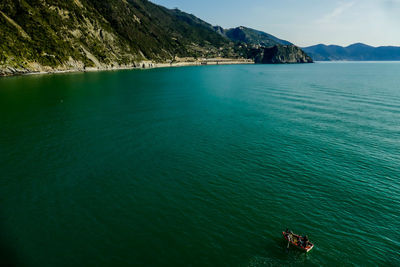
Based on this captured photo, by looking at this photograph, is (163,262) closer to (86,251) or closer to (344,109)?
(86,251)

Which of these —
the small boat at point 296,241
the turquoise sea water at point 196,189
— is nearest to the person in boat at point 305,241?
the small boat at point 296,241

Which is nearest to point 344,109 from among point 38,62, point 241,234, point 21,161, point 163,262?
point 241,234

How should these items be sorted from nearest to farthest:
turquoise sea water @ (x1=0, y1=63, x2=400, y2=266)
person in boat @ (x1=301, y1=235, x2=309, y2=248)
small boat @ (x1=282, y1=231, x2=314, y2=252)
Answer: small boat @ (x1=282, y1=231, x2=314, y2=252) < person in boat @ (x1=301, y1=235, x2=309, y2=248) < turquoise sea water @ (x1=0, y1=63, x2=400, y2=266)

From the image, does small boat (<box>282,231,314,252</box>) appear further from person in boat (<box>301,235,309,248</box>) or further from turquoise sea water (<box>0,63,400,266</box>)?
turquoise sea water (<box>0,63,400,266</box>)

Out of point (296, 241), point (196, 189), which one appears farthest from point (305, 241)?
point (196, 189)

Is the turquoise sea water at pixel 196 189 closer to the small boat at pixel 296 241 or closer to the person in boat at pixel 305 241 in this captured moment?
the small boat at pixel 296 241

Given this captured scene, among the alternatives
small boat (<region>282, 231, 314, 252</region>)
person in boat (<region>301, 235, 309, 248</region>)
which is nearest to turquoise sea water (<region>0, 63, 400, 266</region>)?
small boat (<region>282, 231, 314, 252</region>)

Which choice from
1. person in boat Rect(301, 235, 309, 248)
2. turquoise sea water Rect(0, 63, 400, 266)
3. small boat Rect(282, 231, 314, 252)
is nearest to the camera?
small boat Rect(282, 231, 314, 252)
